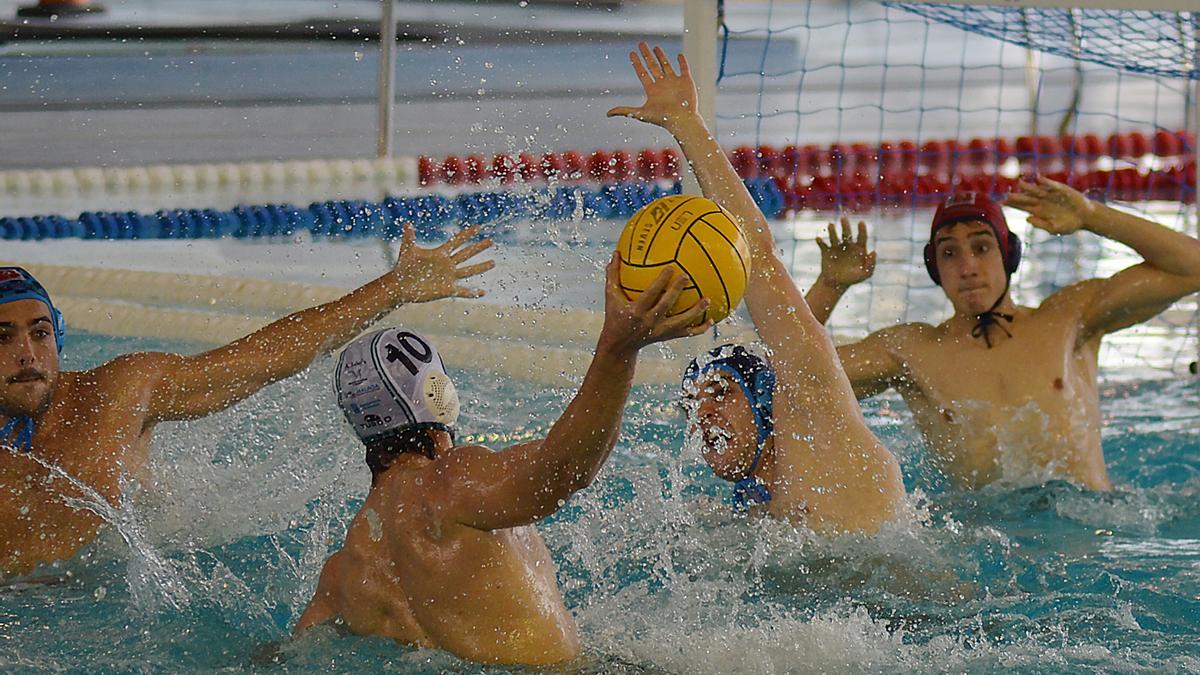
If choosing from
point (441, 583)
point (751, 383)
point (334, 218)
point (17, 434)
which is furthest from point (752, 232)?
point (334, 218)

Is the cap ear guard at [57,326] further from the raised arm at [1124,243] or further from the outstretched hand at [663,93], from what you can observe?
the raised arm at [1124,243]

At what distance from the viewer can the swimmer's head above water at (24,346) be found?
313 cm

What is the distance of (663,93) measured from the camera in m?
3.25

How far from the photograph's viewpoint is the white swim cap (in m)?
2.40

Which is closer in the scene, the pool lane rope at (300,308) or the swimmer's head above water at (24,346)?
the swimmer's head above water at (24,346)

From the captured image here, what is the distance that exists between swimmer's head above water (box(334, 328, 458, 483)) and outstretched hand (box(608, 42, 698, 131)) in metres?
0.96

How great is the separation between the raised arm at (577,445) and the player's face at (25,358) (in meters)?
1.29

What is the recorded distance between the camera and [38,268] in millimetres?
6176

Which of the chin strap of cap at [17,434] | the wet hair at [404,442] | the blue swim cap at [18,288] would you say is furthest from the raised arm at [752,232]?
the chin strap of cap at [17,434]

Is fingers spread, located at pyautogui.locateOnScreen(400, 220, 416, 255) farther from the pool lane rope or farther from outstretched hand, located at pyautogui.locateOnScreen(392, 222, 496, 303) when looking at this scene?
the pool lane rope

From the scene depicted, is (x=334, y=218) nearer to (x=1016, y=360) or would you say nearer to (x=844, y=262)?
(x=844, y=262)

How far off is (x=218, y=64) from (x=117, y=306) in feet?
21.7

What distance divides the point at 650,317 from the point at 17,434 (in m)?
1.92

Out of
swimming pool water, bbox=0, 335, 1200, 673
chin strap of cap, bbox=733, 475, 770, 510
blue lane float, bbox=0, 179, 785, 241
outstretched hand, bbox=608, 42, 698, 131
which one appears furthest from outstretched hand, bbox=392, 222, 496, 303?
blue lane float, bbox=0, 179, 785, 241
